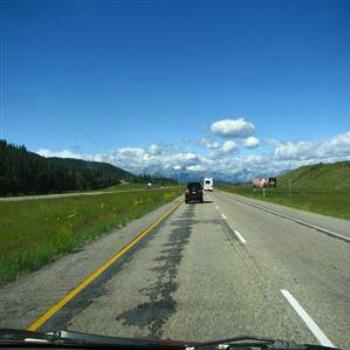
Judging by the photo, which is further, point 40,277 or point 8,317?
point 40,277

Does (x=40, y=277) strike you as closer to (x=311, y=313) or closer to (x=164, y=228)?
(x=311, y=313)

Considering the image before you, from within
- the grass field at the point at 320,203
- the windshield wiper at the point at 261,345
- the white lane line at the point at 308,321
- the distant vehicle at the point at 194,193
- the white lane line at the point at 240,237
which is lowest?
Result: the white lane line at the point at 308,321

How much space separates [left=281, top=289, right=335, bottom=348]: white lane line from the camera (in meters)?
6.48

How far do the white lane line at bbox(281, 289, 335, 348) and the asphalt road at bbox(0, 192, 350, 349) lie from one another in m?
0.01

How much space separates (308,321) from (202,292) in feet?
8.09

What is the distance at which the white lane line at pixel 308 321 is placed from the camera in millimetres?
6477

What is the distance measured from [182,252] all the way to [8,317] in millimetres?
7916

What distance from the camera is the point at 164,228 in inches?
955

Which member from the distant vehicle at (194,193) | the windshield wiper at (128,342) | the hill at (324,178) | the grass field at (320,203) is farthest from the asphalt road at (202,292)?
the hill at (324,178)

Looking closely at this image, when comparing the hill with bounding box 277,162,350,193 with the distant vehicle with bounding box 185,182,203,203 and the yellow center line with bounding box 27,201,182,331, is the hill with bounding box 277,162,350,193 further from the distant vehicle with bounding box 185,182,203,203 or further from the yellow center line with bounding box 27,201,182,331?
the yellow center line with bounding box 27,201,182,331

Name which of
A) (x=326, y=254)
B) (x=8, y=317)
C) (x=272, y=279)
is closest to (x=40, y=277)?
(x=8, y=317)

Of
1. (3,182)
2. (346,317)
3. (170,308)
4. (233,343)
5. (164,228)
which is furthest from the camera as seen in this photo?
(3,182)

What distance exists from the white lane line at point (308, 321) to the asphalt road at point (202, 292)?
1 centimetres

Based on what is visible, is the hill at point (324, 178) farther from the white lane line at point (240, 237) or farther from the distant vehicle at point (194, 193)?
the white lane line at point (240, 237)
